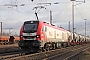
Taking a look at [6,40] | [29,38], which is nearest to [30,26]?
[29,38]

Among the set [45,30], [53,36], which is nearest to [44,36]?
[45,30]

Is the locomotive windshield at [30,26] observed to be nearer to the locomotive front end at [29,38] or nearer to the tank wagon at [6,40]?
the locomotive front end at [29,38]

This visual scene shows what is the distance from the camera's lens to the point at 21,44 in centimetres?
2528

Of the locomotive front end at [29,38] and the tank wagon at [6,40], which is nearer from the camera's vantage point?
the locomotive front end at [29,38]

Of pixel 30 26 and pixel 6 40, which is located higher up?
pixel 30 26

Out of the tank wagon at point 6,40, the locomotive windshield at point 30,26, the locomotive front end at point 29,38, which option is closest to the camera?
the locomotive front end at point 29,38

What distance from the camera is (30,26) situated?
26.2 m

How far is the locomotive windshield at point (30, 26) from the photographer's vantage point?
2591 cm

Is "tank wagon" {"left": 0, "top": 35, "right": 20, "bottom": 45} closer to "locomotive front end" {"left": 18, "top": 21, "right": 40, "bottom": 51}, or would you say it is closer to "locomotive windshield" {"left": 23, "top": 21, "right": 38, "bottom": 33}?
"locomotive windshield" {"left": 23, "top": 21, "right": 38, "bottom": 33}

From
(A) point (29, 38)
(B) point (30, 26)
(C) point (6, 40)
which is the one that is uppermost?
(B) point (30, 26)

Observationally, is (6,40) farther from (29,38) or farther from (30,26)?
(29,38)

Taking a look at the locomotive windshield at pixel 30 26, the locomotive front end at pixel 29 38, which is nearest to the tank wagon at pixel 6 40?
the locomotive windshield at pixel 30 26

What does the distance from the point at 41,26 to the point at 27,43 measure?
2.71 meters

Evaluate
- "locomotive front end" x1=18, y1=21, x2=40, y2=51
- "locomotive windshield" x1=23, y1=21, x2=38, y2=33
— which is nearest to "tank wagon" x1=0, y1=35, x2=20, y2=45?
"locomotive windshield" x1=23, y1=21, x2=38, y2=33
